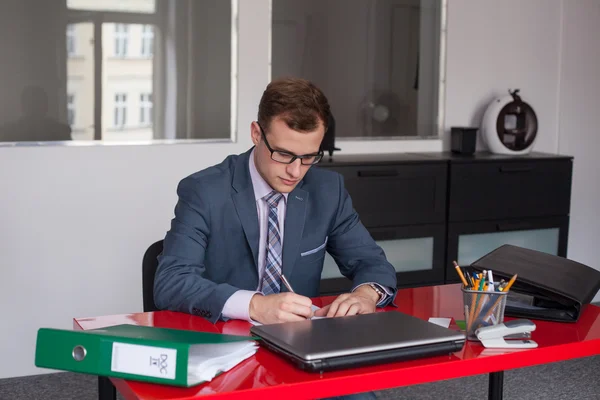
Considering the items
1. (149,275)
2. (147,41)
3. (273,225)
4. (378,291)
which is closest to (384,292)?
(378,291)

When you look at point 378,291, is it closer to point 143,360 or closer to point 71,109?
point 143,360

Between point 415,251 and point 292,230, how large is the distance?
195 centimetres

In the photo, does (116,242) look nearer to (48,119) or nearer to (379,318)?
(48,119)

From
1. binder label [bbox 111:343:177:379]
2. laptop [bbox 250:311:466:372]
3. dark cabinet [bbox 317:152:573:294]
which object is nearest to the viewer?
binder label [bbox 111:343:177:379]

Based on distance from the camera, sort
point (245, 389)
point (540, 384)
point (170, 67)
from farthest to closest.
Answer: point (170, 67), point (540, 384), point (245, 389)

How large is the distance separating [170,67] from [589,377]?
2437mm

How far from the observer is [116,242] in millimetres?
3695

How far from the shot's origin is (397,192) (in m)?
3.92

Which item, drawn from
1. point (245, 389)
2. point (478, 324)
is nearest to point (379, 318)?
point (478, 324)

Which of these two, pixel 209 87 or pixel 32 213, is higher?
pixel 209 87

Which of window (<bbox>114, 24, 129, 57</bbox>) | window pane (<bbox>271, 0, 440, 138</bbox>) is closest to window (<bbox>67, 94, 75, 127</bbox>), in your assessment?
window (<bbox>114, 24, 129, 57</bbox>)

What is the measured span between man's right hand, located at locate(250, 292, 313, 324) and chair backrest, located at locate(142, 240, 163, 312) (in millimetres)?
502

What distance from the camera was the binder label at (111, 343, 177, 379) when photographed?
1338mm

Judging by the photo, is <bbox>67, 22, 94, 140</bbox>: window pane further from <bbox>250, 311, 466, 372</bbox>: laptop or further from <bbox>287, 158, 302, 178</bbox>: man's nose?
<bbox>250, 311, 466, 372</bbox>: laptop
